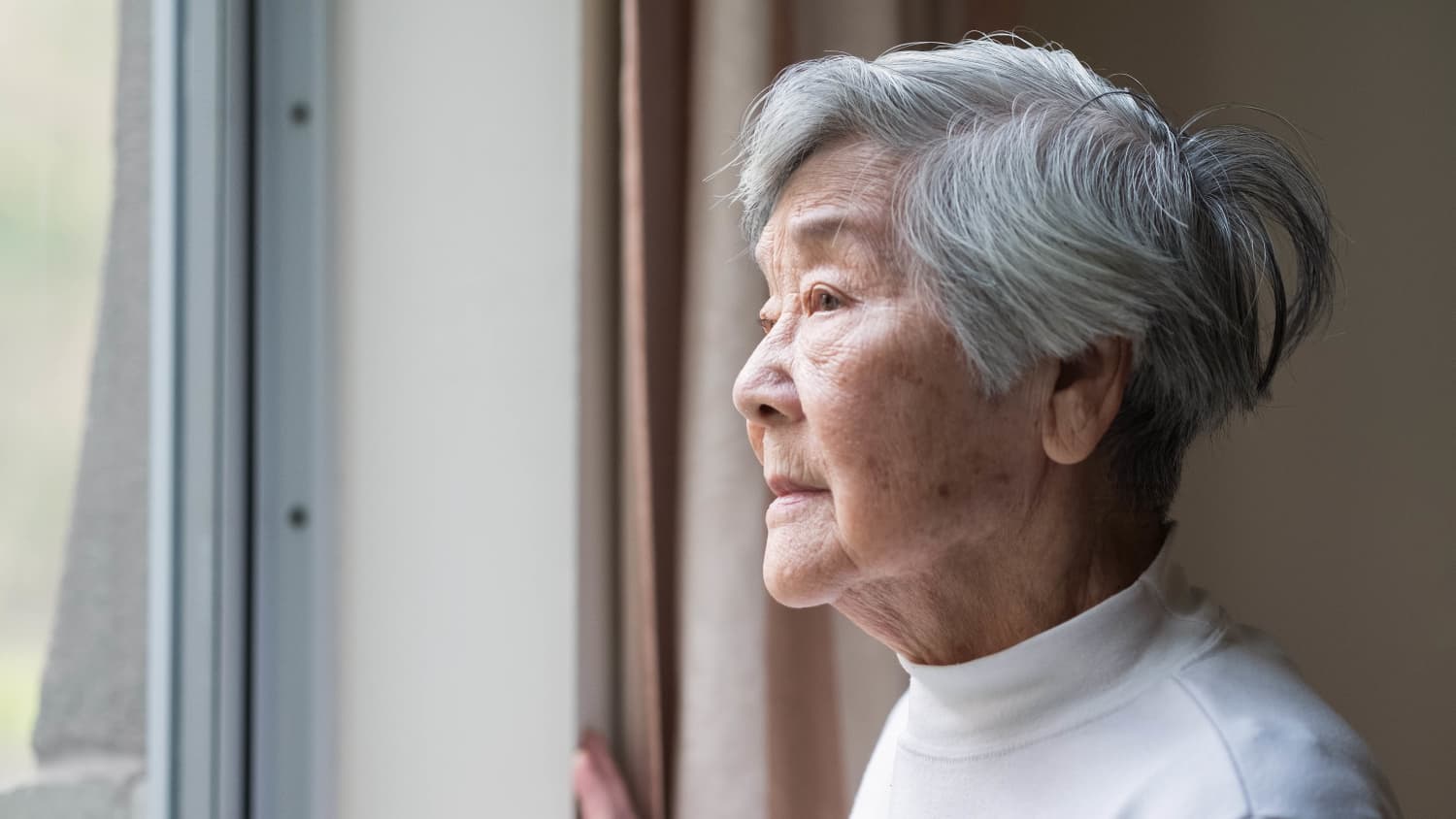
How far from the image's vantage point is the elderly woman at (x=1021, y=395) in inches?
28.1

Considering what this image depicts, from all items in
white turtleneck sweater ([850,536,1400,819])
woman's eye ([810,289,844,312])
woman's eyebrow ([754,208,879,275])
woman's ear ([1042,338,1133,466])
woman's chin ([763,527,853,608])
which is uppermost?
woman's eyebrow ([754,208,879,275])

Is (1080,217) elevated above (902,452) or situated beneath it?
elevated above

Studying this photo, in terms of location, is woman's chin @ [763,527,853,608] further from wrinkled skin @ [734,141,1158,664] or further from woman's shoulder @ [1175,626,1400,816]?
woman's shoulder @ [1175,626,1400,816]

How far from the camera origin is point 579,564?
1438 mm

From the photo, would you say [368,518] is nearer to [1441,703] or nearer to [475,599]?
[475,599]

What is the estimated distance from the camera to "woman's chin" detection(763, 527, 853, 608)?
29.8 inches

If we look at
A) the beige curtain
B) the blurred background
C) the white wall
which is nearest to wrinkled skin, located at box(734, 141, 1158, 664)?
the beige curtain

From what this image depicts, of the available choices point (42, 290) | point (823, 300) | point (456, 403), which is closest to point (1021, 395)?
point (823, 300)

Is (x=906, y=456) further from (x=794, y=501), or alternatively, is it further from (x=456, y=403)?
(x=456, y=403)

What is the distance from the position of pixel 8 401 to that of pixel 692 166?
756 millimetres

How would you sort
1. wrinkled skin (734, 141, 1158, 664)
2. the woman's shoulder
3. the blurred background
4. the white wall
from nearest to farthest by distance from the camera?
the woman's shoulder
wrinkled skin (734, 141, 1158, 664)
the blurred background
the white wall

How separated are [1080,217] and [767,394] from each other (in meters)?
0.23

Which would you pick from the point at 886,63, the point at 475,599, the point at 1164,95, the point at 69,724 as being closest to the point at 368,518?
the point at 475,599

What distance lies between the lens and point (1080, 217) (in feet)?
2.33
